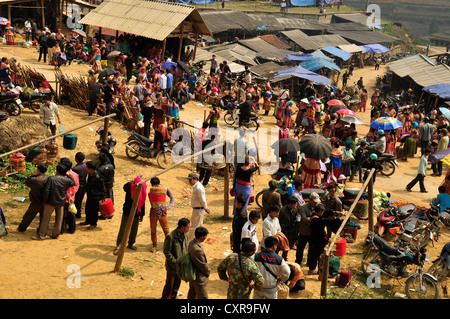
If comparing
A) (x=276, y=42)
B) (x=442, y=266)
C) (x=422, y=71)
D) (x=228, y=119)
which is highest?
(x=422, y=71)

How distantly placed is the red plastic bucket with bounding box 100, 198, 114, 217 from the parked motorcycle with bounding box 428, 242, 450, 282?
21.9ft

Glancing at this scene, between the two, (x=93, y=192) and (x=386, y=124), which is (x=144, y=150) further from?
(x=386, y=124)

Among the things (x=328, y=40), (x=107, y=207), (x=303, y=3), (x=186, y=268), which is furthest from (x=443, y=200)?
(x=303, y=3)

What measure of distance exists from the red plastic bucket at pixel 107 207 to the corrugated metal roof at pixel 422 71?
962 inches

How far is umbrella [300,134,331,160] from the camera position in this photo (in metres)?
12.1

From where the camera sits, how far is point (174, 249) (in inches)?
278

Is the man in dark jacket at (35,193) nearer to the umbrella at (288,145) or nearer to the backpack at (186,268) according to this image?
the backpack at (186,268)

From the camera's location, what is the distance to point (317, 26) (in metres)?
51.3

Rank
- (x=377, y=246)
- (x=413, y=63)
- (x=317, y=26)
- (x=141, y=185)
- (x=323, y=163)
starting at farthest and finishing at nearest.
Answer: (x=317, y=26)
(x=413, y=63)
(x=323, y=163)
(x=377, y=246)
(x=141, y=185)

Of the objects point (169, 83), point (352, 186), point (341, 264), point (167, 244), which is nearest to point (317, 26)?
point (169, 83)

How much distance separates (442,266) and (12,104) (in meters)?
12.6

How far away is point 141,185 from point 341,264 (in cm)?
474
